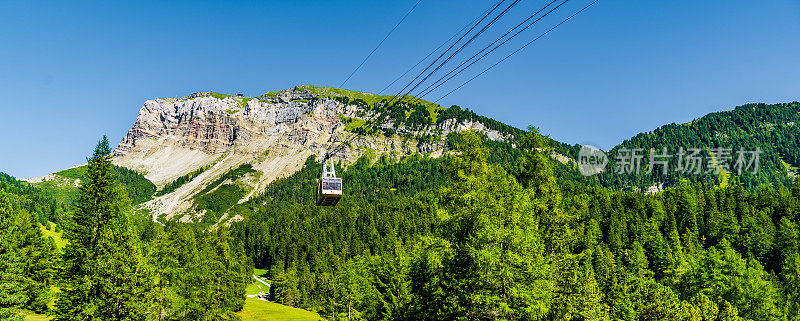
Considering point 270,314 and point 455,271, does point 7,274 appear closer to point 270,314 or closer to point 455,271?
point 455,271

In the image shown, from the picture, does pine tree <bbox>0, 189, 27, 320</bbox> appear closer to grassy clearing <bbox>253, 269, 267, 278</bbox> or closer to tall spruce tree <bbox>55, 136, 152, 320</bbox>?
tall spruce tree <bbox>55, 136, 152, 320</bbox>

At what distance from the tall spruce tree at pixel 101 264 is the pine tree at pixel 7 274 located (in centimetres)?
309

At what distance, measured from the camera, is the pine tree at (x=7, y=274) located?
35.3 metres

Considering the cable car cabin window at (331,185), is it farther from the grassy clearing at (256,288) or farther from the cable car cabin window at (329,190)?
the grassy clearing at (256,288)

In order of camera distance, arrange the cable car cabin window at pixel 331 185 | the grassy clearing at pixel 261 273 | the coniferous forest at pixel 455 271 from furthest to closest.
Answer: the grassy clearing at pixel 261 273 < the cable car cabin window at pixel 331 185 < the coniferous forest at pixel 455 271

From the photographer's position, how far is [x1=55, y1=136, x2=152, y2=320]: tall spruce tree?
3597cm

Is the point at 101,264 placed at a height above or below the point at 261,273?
above

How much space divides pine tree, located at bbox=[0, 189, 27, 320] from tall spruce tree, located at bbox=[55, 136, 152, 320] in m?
3.09

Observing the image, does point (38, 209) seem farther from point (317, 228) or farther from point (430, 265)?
point (430, 265)

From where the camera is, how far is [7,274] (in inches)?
1483

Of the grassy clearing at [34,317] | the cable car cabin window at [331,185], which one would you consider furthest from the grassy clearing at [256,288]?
the cable car cabin window at [331,185]

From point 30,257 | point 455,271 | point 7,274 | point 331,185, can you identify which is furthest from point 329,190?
point 30,257

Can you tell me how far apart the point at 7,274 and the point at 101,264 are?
9.20 metres

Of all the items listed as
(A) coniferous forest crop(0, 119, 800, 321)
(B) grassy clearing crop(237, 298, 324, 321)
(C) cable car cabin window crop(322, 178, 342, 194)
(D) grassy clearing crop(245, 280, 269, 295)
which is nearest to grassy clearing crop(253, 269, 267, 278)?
(D) grassy clearing crop(245, 280, 269, 295)
